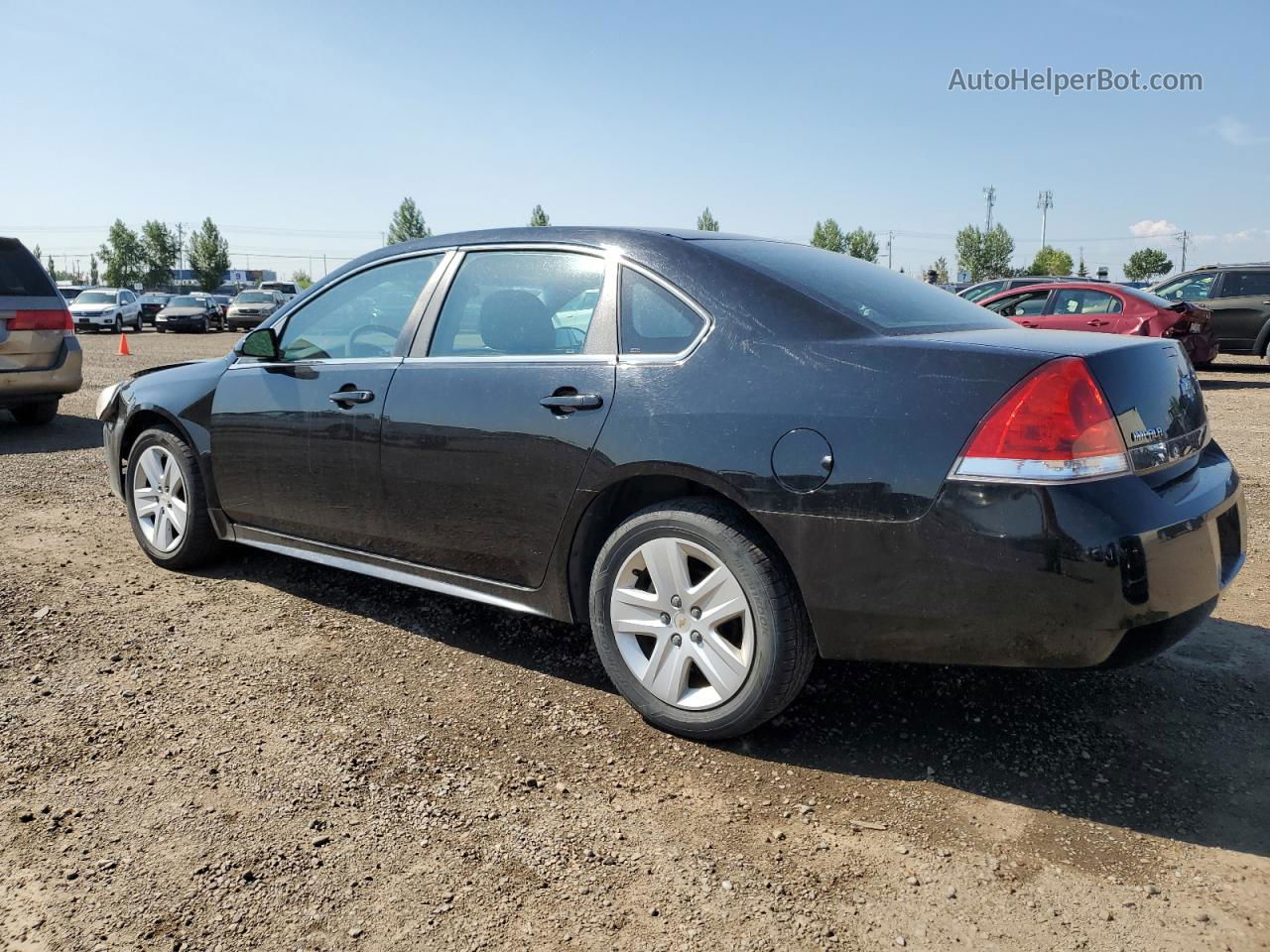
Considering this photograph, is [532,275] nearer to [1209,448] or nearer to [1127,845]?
[1209,448]

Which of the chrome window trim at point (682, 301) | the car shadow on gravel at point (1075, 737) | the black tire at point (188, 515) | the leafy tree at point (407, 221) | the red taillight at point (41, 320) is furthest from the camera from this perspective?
the leafy tree at point (407, 221)

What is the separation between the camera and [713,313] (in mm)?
2994

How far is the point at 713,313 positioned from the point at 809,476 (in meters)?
0.64

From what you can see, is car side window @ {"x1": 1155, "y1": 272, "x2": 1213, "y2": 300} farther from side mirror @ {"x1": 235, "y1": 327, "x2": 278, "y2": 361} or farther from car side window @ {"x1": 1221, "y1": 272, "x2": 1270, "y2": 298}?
side mirror @ {"x1": 235, "y1": 327, "x2": 278, "y2": 361}

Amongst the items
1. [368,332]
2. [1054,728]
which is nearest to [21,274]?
[368,332]

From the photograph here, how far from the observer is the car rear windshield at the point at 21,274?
868cm

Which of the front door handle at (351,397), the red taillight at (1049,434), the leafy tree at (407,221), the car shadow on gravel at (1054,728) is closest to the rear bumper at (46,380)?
the front door handle at (351,397)

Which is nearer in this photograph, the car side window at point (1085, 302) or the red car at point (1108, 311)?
the red car at point (1108, 311)

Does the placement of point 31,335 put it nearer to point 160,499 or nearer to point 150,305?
point 160,499

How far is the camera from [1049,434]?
2439 millimetres

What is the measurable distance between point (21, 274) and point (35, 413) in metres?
1.49

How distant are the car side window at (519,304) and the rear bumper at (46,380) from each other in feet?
22.5

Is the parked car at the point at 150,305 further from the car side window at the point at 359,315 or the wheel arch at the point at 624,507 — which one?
the wheel arch at the point at 624,507

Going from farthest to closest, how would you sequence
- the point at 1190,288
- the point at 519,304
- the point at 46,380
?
the point at 1190,288 < the point at 46,380 < the point at 519,304
